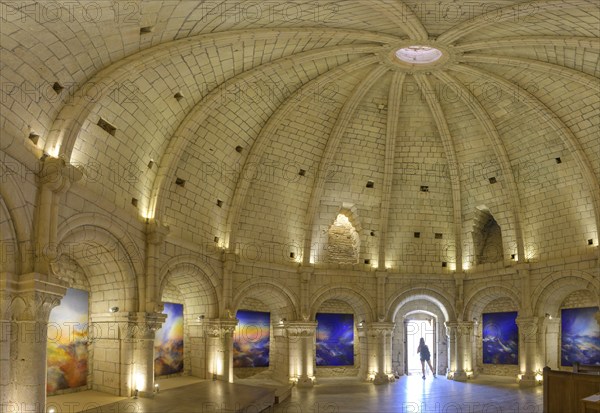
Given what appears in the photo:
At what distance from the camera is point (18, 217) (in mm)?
11094

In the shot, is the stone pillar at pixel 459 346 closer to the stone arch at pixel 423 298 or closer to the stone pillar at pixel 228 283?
the stone arch at pixel 423 298

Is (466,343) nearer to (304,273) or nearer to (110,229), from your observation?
(304,273)

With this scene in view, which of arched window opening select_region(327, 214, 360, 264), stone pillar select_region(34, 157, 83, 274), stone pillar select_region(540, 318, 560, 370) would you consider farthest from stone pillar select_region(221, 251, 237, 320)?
stone pillar select_region(540, 318, 560, 370)

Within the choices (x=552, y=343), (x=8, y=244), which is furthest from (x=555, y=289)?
(x=8, y=244)

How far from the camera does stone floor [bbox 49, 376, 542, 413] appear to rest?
14.0 m

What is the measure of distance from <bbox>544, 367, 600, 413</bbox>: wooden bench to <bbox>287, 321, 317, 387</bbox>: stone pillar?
28.4ft

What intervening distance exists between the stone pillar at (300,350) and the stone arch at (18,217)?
11319 millimetres

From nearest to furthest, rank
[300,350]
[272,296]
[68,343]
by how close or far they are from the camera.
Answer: [68,343], [300,350], [272,296]

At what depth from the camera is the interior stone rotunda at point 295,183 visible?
11781 millimetres

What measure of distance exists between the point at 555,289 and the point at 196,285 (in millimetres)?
11525

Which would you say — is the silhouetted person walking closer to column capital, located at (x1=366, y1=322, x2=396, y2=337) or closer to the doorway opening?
the doorway opening

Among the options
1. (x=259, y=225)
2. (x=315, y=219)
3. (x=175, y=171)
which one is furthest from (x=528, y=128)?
(x=175, y=171)

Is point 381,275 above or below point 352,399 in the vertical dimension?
above

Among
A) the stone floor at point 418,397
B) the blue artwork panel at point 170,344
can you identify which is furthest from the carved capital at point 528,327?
the blue artwork panel at point 170,344
